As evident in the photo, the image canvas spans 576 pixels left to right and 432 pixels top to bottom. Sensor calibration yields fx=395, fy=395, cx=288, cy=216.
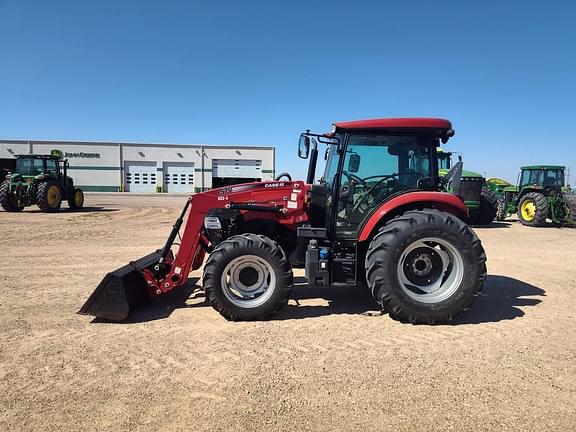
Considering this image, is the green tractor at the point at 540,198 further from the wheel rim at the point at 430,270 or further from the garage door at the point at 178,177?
the garage door at the point at 178,177

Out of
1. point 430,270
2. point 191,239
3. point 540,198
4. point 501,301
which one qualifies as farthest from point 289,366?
point 540,198

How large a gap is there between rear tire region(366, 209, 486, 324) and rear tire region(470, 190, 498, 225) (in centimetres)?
1104

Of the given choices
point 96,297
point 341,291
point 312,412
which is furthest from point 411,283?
point 96,297

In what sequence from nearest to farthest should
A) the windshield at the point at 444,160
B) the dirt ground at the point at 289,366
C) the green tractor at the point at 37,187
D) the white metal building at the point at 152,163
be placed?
the dirt ground at the point at 289,366 → the windshield at the point at 444,160 → the green tractor at the point at 37,187 → the white metal building at the point at 152,163

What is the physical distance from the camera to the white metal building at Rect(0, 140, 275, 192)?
43219 mm

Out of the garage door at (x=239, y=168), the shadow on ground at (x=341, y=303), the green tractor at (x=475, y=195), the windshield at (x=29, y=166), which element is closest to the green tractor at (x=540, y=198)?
the green tractor at (x=475, y=195)

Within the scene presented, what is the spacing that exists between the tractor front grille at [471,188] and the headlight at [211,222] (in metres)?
10.7

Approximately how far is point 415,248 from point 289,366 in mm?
2006

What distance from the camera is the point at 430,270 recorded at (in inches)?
176

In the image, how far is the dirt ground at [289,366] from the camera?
8.38ft

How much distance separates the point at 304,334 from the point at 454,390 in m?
1.47

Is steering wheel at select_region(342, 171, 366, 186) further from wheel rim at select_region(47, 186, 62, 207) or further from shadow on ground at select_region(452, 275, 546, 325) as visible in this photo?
wheel rim at select_region(47, 186, 62, 207)

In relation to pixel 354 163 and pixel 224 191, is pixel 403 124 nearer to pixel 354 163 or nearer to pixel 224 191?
pixel 354 163

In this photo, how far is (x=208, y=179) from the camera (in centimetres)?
4644
